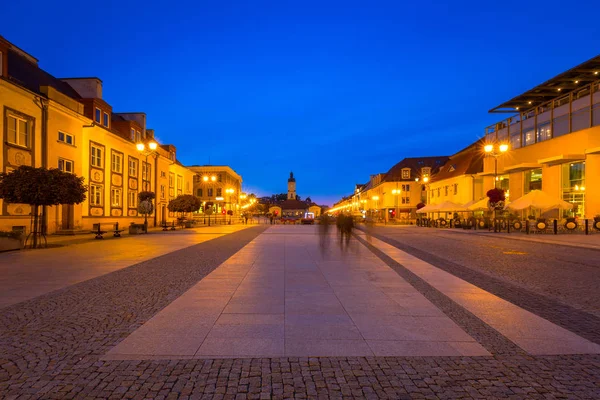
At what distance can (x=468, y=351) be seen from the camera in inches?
182

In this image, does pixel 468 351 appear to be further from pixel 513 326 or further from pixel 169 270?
pixel 169 270

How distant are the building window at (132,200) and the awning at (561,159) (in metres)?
38.9

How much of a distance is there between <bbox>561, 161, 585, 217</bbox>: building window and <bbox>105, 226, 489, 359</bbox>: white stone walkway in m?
30.8

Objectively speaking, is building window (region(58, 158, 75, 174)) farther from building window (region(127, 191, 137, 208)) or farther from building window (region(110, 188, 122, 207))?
building window (region(127, 191, 137, 208))

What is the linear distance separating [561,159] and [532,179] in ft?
22.9

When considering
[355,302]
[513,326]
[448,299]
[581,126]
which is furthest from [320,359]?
[581,126]

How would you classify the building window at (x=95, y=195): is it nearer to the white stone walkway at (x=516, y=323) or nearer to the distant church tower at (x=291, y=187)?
the white stone walkway at (x=516, y=323)

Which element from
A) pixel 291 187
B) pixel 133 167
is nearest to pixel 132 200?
pixel 133 167

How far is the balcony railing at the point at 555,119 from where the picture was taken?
30.4m

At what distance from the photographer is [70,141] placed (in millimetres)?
27172

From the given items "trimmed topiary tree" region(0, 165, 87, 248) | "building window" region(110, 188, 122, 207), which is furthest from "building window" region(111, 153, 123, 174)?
"trimmed topiary tree" region(0, 165, 87, 248)

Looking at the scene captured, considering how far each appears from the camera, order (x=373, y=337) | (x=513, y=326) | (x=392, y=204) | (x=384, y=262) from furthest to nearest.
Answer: (x=392, y=204)
(x=384, y=262)
(x=513, y=326)
(x=373, y=337)

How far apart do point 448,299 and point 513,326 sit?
1.75 metres

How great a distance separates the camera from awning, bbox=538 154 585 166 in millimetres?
30453
